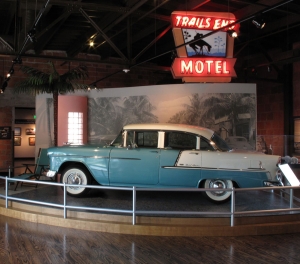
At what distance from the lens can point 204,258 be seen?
4.89 m

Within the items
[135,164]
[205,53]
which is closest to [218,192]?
[135,164]

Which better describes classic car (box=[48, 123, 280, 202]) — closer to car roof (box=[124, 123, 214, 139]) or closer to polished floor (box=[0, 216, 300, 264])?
car roof (box=[124, 123, 214, 139])

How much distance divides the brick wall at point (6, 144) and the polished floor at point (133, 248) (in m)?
9.92

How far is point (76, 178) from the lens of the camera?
766 centimetres

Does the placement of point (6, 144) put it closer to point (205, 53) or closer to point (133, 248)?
point (205, 53)

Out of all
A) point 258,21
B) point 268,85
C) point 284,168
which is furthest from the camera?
point 268,85

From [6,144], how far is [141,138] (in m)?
9.96

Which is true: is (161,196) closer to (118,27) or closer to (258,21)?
(258,21)

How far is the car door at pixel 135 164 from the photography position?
714cm

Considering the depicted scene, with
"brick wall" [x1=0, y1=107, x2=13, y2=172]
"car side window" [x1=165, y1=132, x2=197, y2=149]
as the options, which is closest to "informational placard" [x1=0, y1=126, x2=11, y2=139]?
"brick wall" [x1=0, y1=107, x2=13, y2=172]

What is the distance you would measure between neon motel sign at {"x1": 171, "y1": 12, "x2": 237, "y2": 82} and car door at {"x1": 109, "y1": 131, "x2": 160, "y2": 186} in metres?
4.98

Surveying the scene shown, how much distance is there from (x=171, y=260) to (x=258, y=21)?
22.0 ft

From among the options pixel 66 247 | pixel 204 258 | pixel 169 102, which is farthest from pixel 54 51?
pixel 204 258

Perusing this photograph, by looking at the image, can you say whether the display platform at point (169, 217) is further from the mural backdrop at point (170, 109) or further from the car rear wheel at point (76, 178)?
the mural backdrop at point (170, 109)
